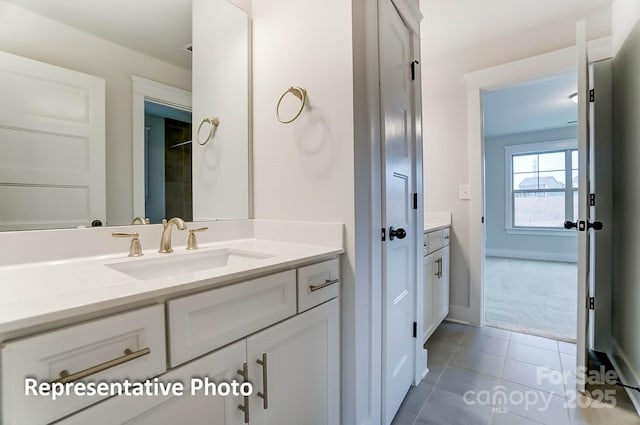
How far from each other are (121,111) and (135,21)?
38cm

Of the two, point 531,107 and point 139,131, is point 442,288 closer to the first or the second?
point 139,131

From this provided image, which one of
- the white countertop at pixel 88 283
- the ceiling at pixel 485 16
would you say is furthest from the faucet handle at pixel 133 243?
the ceiling at pixel 485 16

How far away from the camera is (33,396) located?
1.64 ft

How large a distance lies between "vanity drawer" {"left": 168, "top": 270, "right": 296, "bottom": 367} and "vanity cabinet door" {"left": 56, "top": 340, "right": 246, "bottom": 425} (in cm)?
3

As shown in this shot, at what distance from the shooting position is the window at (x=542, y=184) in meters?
5.20

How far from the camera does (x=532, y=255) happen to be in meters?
5.58

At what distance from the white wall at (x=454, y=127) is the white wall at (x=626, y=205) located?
72 cm

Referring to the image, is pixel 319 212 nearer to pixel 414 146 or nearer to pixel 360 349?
pixel 360 349

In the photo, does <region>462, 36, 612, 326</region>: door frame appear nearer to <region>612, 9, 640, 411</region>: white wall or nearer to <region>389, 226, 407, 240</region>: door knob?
<region>612, 9, 640, 411</region>: white wall

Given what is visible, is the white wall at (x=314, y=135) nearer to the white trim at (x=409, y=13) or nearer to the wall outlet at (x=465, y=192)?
the white trim at (x=409, y=13)

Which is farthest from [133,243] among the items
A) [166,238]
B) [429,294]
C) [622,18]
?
[622,18]

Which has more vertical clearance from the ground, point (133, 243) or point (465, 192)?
point (465, 192)

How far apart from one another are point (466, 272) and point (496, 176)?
4.21 metres

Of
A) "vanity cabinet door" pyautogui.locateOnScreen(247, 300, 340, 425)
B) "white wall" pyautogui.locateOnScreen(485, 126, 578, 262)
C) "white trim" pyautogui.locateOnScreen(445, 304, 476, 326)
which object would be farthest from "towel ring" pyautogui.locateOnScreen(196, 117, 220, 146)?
"white wall" pyautogui.locateOnScreen(485, 126, 578, 262)
